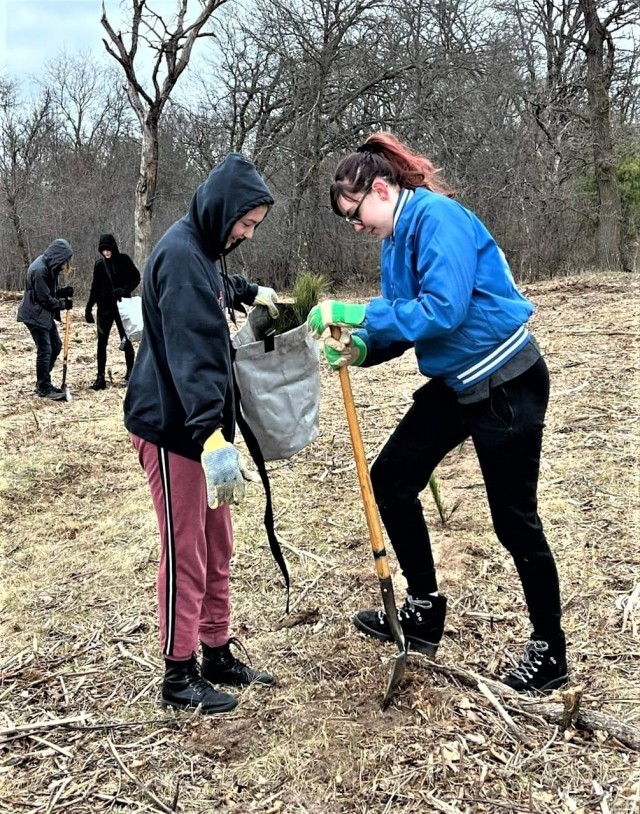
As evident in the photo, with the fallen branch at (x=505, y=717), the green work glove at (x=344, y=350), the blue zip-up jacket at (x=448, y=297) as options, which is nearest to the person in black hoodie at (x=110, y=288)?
the green work glove at (x=344, y=350)

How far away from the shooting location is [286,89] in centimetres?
1841

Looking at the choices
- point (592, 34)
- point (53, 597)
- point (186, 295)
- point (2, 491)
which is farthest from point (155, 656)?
point (592, 34)

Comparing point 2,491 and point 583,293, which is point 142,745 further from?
point 583,293

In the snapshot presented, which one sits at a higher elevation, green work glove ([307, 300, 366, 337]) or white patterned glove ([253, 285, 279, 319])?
white patterned glove ([253, 285, 279, 319])

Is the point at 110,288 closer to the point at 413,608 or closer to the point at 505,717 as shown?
the point at 413,608

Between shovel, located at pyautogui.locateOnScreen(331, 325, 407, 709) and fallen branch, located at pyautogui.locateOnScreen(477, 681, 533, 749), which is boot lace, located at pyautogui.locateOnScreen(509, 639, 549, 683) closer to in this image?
fallen branch, located at pyautogui.locateOnScreen(477, 681, 533, 749)

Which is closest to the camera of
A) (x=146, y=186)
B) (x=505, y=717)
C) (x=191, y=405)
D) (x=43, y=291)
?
(x=191, y=405)

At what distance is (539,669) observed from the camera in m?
2.73

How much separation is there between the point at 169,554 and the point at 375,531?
73 centimetres

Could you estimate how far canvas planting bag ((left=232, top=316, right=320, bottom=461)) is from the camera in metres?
2.71

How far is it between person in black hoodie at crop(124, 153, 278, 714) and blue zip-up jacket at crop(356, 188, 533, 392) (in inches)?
19.1

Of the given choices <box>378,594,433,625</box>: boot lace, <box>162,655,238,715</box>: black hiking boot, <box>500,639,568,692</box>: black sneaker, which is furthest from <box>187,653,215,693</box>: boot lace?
<box>500,639,568,692</box>: black sneaker

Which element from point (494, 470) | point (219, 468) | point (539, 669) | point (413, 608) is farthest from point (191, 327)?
point (539, 669)

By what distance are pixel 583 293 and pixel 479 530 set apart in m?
9.23
